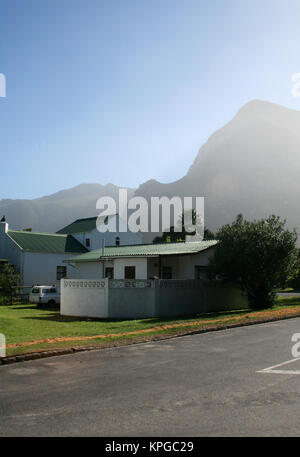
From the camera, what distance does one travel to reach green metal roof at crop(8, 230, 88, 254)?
42750mm

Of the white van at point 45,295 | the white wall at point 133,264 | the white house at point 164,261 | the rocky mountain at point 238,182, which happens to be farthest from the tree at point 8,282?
the rocky mountain at point 238,182

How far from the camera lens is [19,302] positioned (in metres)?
38.6

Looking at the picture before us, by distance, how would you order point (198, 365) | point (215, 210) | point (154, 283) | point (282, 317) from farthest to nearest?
point (215, 210) → point (154, 283) → point (282, 317) → point (198, 365)

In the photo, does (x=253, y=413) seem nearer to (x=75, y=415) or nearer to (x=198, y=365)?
(x=75, y=415)

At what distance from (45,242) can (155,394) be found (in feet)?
129

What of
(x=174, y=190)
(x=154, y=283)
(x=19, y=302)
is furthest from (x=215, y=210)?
(x=154, y=283)

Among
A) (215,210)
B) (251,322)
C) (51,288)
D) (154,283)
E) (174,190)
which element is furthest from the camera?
(174,190)

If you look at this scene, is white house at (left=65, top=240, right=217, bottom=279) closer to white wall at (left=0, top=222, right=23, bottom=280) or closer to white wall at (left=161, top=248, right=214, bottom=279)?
white wall at (left=161, top=248, right=214, bottom=279)

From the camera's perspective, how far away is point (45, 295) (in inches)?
1314

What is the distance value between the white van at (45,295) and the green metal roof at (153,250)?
3.03 meters

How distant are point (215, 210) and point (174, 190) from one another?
1206 inches

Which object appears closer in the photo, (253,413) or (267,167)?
(253,413)

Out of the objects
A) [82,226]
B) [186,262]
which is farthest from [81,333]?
[82,226]

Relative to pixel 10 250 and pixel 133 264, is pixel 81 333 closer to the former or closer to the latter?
pixel 133 264
